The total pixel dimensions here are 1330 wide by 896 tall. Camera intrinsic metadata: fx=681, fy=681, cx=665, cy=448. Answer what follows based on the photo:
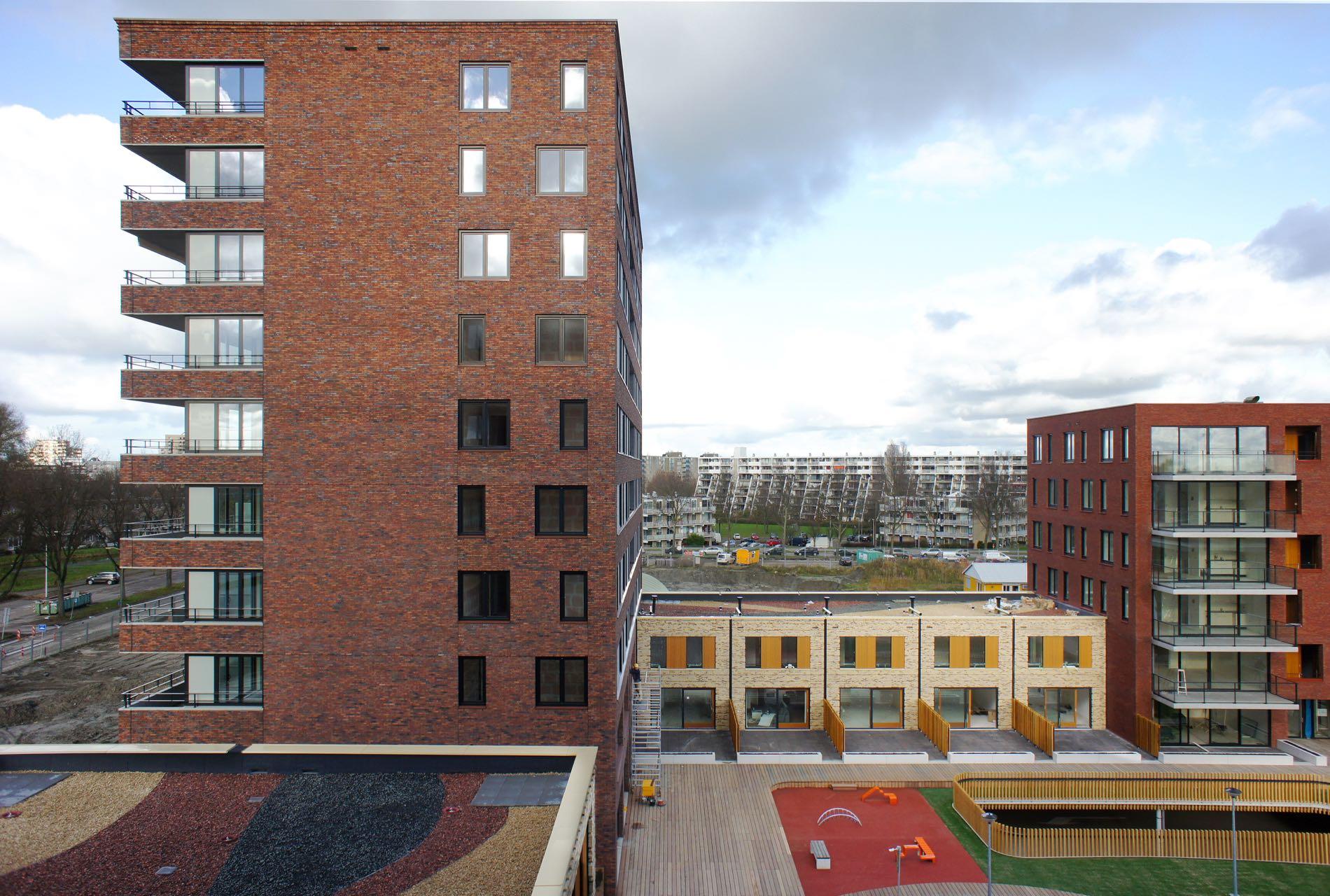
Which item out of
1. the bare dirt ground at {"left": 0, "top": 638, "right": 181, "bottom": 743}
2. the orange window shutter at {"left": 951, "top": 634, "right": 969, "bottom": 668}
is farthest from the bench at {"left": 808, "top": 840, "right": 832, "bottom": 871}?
the bare dirt ground at {"left": 0, "top": 638, "right": 181, "bottom": 743}

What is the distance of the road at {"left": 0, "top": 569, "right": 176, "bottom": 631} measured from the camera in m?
55.7

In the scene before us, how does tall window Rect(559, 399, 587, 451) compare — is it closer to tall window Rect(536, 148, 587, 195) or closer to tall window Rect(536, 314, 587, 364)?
tall window Rect(536, 314, 587, 364)

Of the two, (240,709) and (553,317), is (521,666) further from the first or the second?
(553,317)

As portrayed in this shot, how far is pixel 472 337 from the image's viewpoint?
64.2ft

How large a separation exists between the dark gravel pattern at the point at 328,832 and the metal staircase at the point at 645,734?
10643 mm

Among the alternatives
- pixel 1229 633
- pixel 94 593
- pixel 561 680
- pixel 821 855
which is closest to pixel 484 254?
pixel 561 680

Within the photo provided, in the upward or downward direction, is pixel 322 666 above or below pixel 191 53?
below

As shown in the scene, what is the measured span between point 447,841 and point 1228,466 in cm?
3391

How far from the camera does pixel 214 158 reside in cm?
1981

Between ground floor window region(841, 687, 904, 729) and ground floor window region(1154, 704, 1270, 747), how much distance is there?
36.2 ft

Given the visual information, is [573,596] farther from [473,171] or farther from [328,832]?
[473,171]

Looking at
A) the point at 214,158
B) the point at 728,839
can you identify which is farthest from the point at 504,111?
the point at 728,839

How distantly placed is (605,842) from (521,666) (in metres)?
5.41

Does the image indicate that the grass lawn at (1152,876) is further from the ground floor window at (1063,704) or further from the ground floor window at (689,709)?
the ground floor window at (689,709)
